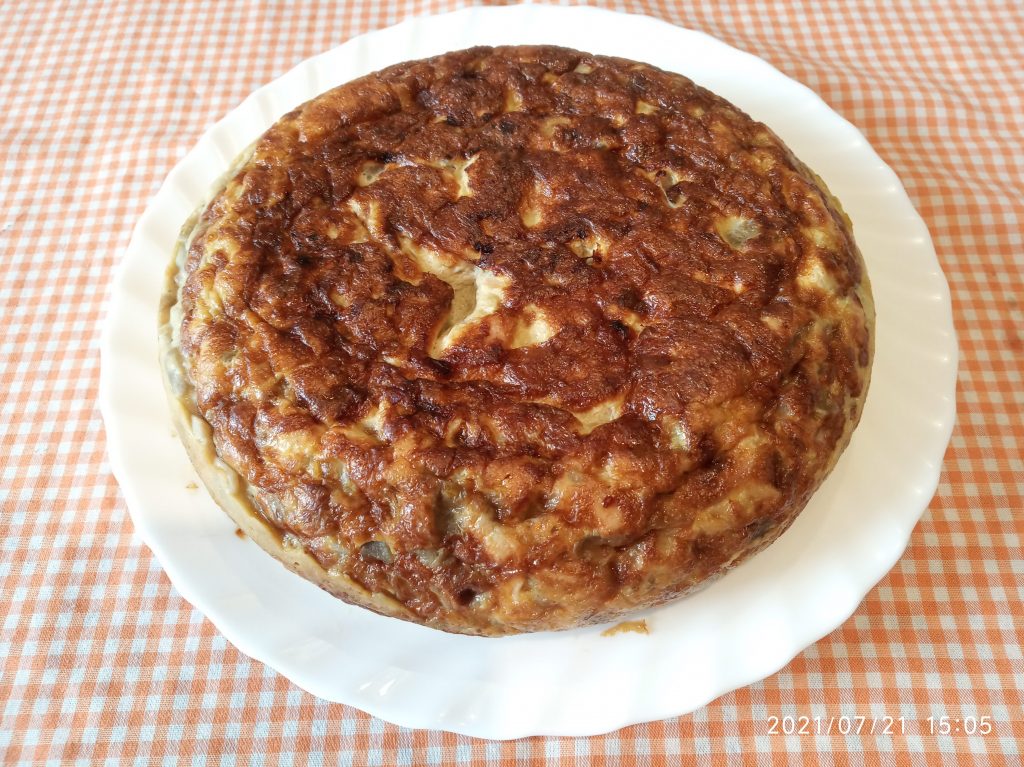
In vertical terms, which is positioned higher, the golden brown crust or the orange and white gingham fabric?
the golden brown crust

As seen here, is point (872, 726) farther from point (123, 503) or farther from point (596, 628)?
point (123, 503)

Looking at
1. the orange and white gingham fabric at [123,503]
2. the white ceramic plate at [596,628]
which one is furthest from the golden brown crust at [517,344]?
the orange and white gingham fabric at [123,503]

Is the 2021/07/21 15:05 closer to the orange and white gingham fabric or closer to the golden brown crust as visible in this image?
the orange and white gingham fabric

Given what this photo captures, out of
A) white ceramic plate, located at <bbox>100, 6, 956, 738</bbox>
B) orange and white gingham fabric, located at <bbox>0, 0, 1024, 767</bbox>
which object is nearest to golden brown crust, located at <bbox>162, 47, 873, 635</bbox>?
white ceramic plate, located at <bbox>100, 6, 956, 738</bbox>

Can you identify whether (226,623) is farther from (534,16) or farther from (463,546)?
(534,16)

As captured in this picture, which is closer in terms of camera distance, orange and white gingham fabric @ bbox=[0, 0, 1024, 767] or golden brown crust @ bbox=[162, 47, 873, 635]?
golden brown crust @ bbox=[162, 47, 873, 635]

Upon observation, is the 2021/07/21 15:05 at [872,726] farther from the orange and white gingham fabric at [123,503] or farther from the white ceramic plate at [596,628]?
the white ceramic plate at [596,628]

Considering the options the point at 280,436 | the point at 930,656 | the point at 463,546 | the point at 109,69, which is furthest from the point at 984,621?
the point at 109,69
